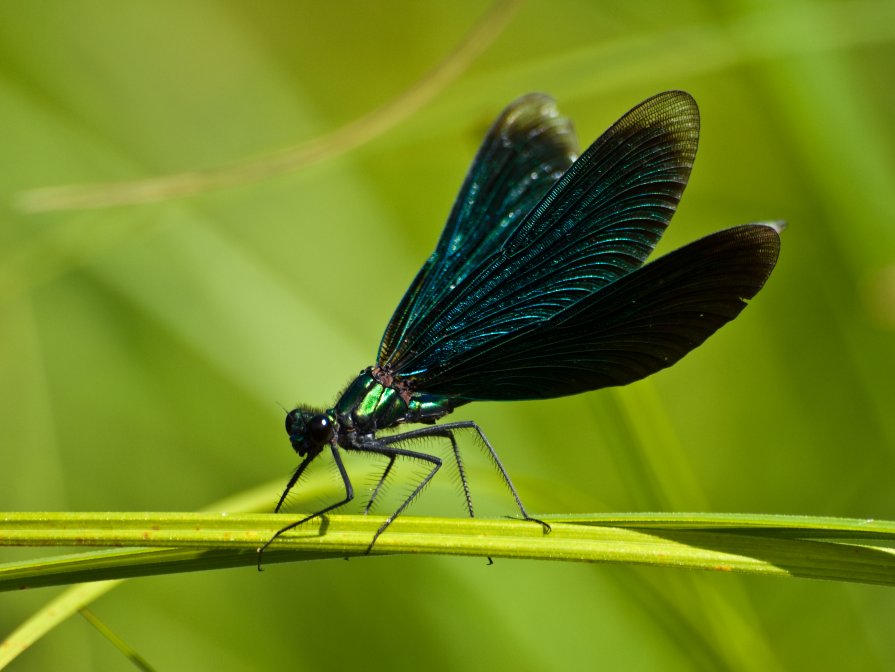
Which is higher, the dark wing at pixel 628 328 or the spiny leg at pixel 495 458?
the dark wing at pixel 628 328

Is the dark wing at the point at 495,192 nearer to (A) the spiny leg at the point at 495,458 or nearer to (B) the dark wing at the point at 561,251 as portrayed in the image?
(B) the dark wing at the point at 561,251

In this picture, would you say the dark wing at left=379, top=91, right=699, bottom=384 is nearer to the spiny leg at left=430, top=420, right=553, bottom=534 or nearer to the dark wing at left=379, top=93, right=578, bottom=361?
the dark wing at left=379, top=93, right=578, bottom=361

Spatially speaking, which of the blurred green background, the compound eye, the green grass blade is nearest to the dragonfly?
the compound eye

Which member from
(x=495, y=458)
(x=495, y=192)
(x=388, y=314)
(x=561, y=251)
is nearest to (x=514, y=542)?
(x=495, y=458)

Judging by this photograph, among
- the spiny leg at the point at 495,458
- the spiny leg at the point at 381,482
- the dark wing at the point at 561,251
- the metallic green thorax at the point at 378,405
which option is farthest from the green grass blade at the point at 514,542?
the dark wing at the point at 561,251

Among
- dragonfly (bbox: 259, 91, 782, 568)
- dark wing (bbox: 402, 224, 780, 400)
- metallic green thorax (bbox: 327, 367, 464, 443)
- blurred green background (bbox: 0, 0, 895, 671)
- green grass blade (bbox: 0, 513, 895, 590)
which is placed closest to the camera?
green grass blade (bbox: 0, 513, 895, 590)

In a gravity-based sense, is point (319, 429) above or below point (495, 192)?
below

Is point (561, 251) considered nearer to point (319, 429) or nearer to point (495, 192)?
point (495, 192)
